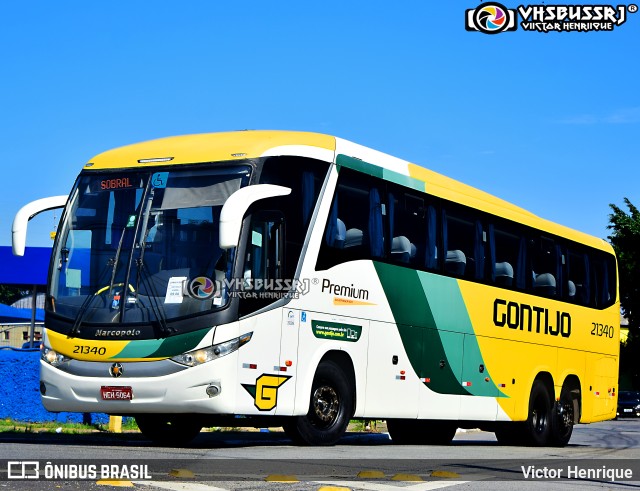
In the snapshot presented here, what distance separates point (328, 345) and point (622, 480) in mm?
4419

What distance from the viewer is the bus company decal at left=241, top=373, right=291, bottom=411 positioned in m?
13.4

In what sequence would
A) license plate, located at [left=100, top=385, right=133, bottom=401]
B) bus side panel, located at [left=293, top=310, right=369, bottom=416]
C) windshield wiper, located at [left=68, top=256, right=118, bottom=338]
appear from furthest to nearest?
bus side panel, located at [left=293, top=310, right=369, bottom=416]
windshield wiper, located at [left=68, top=256, right=118, bottom=338]
license plate, located at [left=100, top=385, right=133, bottom=401]

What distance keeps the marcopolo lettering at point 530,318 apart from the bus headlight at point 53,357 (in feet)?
26.6

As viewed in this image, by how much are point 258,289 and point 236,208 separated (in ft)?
4.14

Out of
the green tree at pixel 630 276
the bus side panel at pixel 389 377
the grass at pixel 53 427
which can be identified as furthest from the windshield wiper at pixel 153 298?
the green tree at pixel 630 276

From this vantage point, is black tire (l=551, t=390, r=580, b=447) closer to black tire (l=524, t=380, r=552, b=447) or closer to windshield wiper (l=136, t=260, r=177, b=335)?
black tire (l=524, t=380, r=552, b=447)

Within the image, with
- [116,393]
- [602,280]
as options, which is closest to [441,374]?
[116,393]

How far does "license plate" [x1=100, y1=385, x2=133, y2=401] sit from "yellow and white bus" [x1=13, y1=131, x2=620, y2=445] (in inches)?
0.6

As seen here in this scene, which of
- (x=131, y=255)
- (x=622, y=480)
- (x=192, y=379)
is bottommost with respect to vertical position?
(x=622, y=480)

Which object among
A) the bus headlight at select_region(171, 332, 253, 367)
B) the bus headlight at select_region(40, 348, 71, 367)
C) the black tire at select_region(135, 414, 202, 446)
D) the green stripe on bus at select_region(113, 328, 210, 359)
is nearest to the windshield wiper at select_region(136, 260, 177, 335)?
the green stripe on bus at select_region(113, 328, 210, 359)

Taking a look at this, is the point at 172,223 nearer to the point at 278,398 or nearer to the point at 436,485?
the point at 278,398

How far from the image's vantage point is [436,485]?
1009 centimetres

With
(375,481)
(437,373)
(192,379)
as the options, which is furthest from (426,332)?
(375,481)

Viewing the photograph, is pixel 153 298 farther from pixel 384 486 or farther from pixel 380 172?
pixel 384 486
